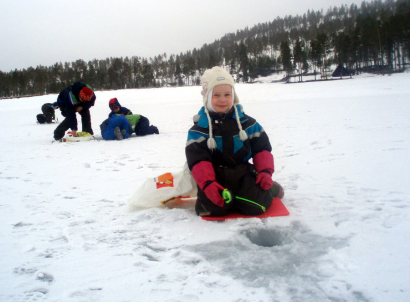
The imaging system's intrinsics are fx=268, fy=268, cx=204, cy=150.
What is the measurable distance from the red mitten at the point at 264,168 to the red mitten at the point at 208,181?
12.7 inches

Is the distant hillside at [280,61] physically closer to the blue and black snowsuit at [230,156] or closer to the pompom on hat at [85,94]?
the pompom on hat at [85,94]

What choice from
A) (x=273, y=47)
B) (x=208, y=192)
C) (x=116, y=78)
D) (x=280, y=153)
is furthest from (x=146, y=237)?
(x=273, y=47)

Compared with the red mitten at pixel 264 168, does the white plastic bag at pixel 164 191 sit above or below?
below

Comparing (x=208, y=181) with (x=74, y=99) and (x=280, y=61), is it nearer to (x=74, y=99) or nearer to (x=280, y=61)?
(x=74, y=99)

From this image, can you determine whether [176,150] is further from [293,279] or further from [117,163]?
[293,279]

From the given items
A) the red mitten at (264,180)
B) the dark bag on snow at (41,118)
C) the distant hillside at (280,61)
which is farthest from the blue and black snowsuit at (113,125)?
the distant hillside at (280,61)

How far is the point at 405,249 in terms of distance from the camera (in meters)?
1.46

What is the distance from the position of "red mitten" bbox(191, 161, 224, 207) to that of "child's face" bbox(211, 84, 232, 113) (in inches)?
19.4

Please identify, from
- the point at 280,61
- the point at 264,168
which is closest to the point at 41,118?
the point at 264,168

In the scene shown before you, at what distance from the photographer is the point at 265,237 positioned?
1.76 meters

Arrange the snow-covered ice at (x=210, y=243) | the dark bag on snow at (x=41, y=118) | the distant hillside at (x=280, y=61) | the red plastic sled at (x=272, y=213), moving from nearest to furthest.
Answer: the snow-covered ice at (x=210, y=243) → the red plastic sled at (x=272, y=213) → the dark bag on snow at (x=41, y=118) → the distant hillside at (x=280, y=61)

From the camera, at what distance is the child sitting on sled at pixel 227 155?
2047mm

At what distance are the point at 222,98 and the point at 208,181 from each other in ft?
2.38

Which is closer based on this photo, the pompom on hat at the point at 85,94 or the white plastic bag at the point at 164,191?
the white plastic bag at the point at 164,191
